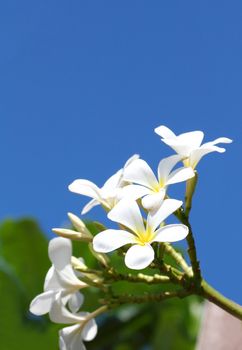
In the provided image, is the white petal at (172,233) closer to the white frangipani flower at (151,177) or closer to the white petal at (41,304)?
the white frangipani flower at (151,177)

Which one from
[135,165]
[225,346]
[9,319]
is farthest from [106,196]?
[9,319]

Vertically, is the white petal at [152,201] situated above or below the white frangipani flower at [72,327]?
above

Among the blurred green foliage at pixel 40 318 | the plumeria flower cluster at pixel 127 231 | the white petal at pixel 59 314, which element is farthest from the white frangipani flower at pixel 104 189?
the blurred green foliage at pixel 40 318

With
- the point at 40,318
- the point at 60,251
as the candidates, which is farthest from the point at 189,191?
the point at 40,318

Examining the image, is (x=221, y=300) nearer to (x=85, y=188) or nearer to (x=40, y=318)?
(x=85, y=188)

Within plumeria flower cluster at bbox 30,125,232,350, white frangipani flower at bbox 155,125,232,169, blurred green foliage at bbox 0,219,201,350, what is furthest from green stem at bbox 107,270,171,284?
blurred green foliage at bbox 0,219,201,350

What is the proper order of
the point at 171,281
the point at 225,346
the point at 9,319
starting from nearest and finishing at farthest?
the point at 171,281
the point at 225,346
the point at 9,319

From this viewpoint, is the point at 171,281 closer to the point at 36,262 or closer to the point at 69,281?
the point at 69,281
